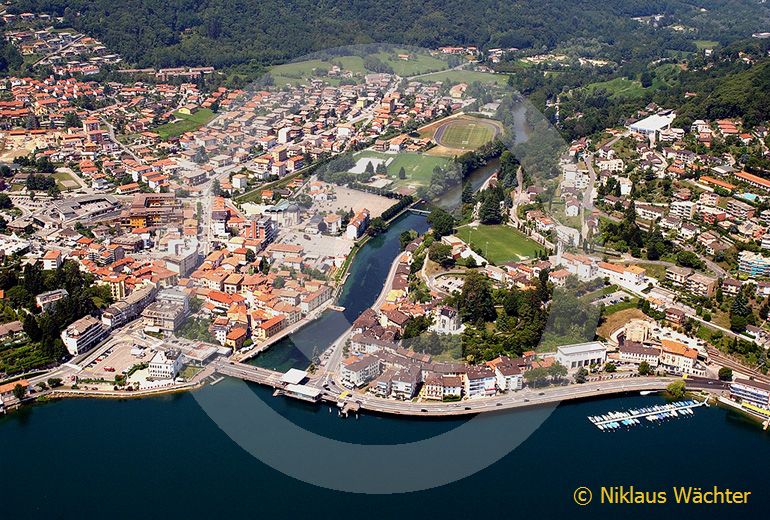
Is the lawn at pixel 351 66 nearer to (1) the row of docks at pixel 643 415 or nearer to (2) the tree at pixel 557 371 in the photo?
(2) the tree at pixel 557 371

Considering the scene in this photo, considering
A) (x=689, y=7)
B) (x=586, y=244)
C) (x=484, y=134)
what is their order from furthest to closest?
(x=689, y=7) → (x=484, y=134) → (x=586, y=244)

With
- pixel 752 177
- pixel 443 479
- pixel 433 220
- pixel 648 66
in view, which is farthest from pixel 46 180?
pixel 648 66

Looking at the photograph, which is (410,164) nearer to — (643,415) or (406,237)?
(406,237)

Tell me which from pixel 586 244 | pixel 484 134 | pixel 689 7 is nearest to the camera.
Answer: pixel 586 244

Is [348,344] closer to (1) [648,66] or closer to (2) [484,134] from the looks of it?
(2) [484,134]

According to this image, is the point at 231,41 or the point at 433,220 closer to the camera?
the point at 433,220

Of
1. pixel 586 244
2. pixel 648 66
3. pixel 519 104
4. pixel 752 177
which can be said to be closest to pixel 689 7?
pixel 648 66

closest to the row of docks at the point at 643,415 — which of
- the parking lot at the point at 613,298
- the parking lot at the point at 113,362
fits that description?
the parking lot at the point at 613,298
